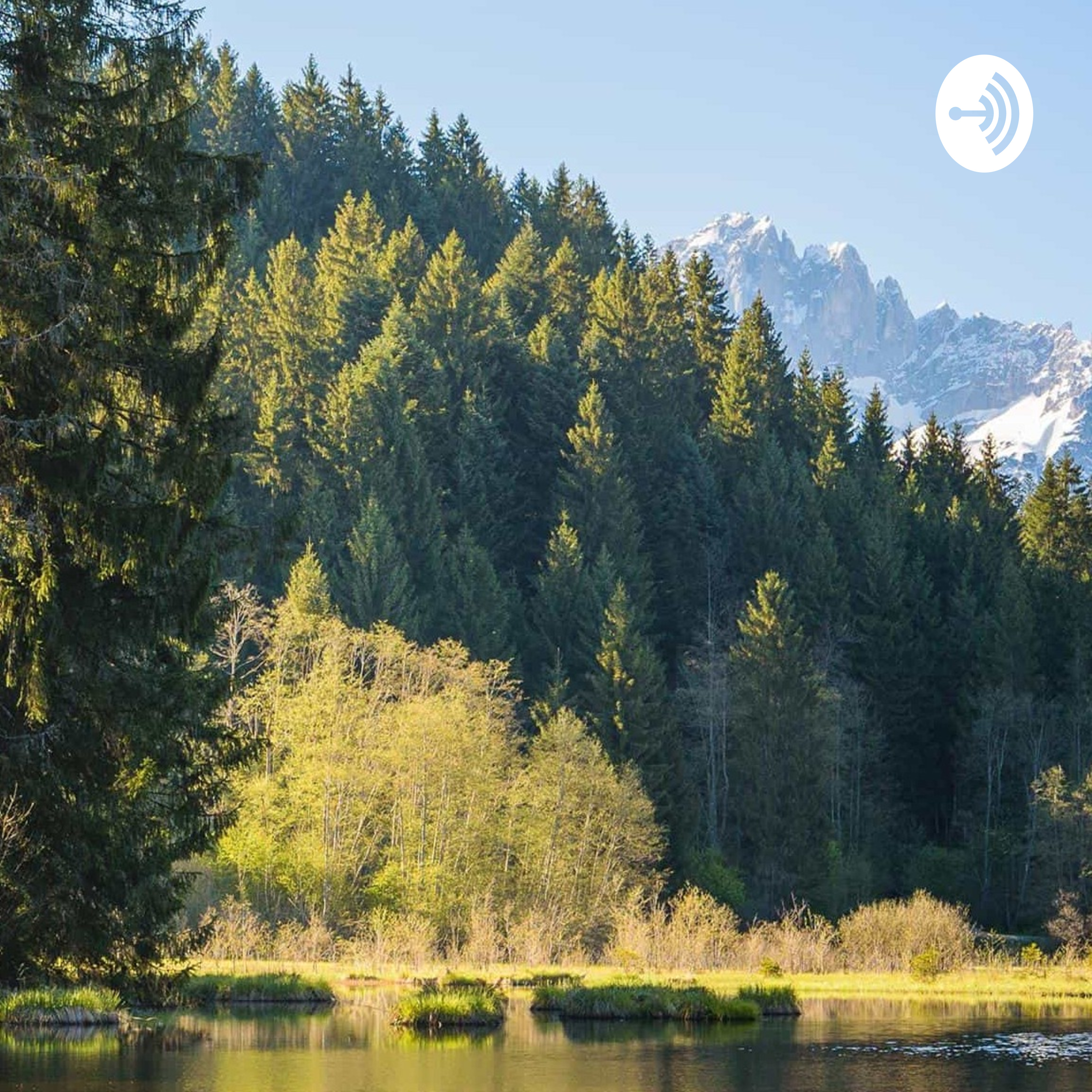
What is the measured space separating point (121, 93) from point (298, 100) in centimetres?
13829

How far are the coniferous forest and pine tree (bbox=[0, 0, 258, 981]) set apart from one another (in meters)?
0.06

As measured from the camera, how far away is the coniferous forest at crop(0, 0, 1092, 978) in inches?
962

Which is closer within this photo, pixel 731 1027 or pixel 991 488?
pixel 731 1027

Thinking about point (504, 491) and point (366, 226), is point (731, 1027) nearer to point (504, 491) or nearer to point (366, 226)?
point (504, 491)

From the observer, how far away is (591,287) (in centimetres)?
12531

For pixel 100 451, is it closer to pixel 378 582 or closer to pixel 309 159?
pixel 378 582

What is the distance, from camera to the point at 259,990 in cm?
4062

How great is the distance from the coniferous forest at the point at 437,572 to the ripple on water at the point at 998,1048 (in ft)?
44.1

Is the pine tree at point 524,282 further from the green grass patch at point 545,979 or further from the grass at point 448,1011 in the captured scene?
the grass at point 448,1011

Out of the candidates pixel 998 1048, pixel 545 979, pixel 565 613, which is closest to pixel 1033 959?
pixel 545 979

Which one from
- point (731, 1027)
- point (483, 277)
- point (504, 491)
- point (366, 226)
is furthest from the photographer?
point (483, 277)

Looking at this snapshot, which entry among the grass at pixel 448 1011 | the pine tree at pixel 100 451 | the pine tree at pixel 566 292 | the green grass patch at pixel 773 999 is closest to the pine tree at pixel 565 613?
the pine tree at pixel 566 292

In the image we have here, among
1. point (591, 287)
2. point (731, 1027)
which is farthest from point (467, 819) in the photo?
point (591, 287)

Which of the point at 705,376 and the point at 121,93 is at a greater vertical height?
the point at 705,376
